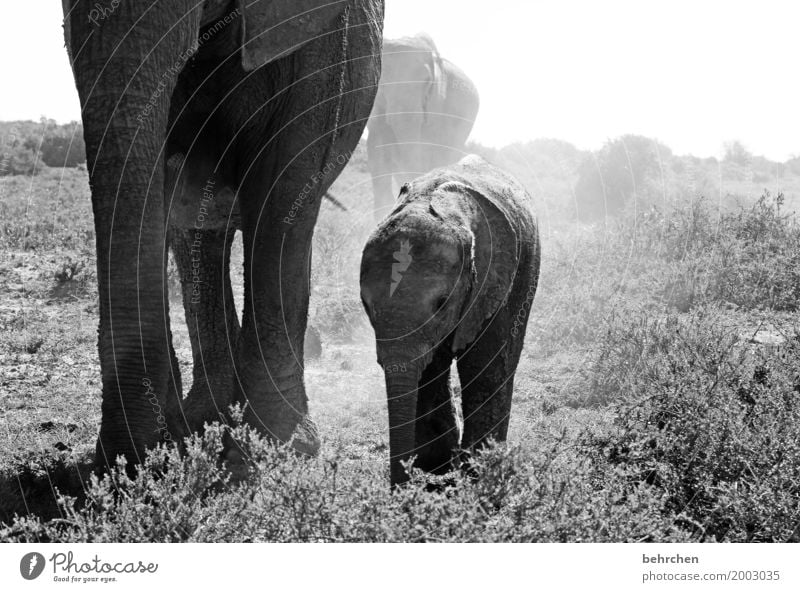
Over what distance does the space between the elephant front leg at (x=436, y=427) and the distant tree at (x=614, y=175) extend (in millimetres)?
14859

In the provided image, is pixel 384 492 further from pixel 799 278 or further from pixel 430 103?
pixel 430 103

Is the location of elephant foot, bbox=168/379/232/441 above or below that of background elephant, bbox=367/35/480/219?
below

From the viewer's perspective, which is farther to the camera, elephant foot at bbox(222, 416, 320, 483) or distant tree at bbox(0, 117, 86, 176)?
distant tree at bbox(0, 117, 86, 176)

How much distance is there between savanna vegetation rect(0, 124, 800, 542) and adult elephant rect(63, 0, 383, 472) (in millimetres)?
514

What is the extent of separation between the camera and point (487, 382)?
17.5 ft

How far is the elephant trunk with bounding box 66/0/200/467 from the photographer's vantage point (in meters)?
4.34

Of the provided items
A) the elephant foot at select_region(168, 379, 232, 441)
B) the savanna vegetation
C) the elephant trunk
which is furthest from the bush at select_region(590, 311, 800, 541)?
the elephant foot at select_region(168, 379, 232, 441)

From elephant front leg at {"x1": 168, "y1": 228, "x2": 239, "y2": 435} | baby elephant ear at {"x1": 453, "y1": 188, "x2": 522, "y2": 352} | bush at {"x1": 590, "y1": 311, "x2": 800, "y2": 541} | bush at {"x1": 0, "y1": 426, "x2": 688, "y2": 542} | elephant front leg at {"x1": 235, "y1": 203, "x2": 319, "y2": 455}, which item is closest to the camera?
bush at {"x1": 0, "y1": 426, "x2": 688, "y2": 542}

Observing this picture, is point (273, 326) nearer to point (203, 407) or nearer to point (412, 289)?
point (203, 407)

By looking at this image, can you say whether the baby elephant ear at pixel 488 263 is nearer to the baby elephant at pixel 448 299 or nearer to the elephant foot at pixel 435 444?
the baby elephant at pixel 448 299

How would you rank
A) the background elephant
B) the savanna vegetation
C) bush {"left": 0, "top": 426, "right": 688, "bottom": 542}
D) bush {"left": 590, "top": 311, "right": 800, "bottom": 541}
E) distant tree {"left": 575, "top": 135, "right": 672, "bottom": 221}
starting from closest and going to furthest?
1. bush {"left": 0, "top": 426, "right": 688, "bottom": 542}
2. the savanna vegetation
3. bush {"left": 590, "top": 311, "right": 800, "bottom": 541}
4. the background elephant
5. distant tree {"left": 575, "top": 135, "right": 672, "bottom": 221}

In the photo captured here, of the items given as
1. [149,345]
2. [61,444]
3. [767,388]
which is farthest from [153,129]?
[767,388]

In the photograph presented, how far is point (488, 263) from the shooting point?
5082 mm

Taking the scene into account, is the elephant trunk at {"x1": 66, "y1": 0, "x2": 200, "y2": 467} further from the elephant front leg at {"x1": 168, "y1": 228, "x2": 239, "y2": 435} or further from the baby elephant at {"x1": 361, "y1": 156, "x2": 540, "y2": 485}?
the elephant front leg at {"x1": 168, "y1": 228, "x2": 239, "y2": 435}
